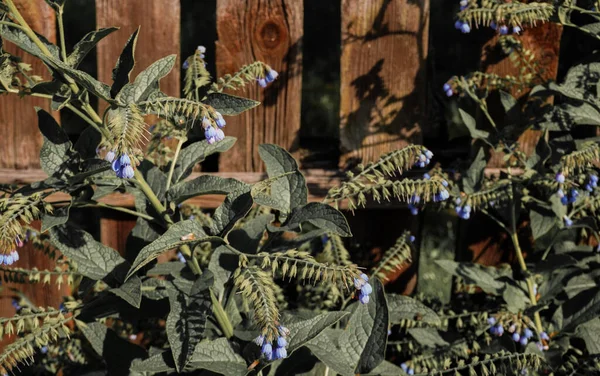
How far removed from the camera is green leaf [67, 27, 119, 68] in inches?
73.9

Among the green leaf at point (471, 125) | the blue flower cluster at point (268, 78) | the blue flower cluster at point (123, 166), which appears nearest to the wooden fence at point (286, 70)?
the green leaf at point (471, 125)

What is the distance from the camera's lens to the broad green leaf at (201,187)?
6.88 feet

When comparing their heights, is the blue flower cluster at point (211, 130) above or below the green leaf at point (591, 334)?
above

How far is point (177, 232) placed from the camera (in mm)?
1896

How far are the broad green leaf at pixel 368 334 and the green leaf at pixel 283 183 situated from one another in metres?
0.38

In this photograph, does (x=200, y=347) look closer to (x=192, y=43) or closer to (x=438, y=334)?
(x=438, y=334)

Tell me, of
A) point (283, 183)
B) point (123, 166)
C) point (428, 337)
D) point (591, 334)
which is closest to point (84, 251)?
point (283, 183)

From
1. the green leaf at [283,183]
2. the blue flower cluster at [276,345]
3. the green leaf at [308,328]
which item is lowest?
the green leaf at [308,328]

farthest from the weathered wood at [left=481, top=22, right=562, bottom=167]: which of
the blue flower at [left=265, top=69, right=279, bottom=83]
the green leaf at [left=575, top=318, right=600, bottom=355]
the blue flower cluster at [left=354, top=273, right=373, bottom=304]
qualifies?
the blue flower cluster at [left=354, top=273, right=373, bottom=304]

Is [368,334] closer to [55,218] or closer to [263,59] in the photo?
[55,218]

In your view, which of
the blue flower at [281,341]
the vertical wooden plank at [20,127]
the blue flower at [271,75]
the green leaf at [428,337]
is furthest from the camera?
the vertical wooden plank at [20,127]

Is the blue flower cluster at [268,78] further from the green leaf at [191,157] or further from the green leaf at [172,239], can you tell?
the green leaf at [172,239]

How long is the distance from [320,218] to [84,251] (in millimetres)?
767

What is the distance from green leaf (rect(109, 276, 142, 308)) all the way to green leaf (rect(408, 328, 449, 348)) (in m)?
1.25
